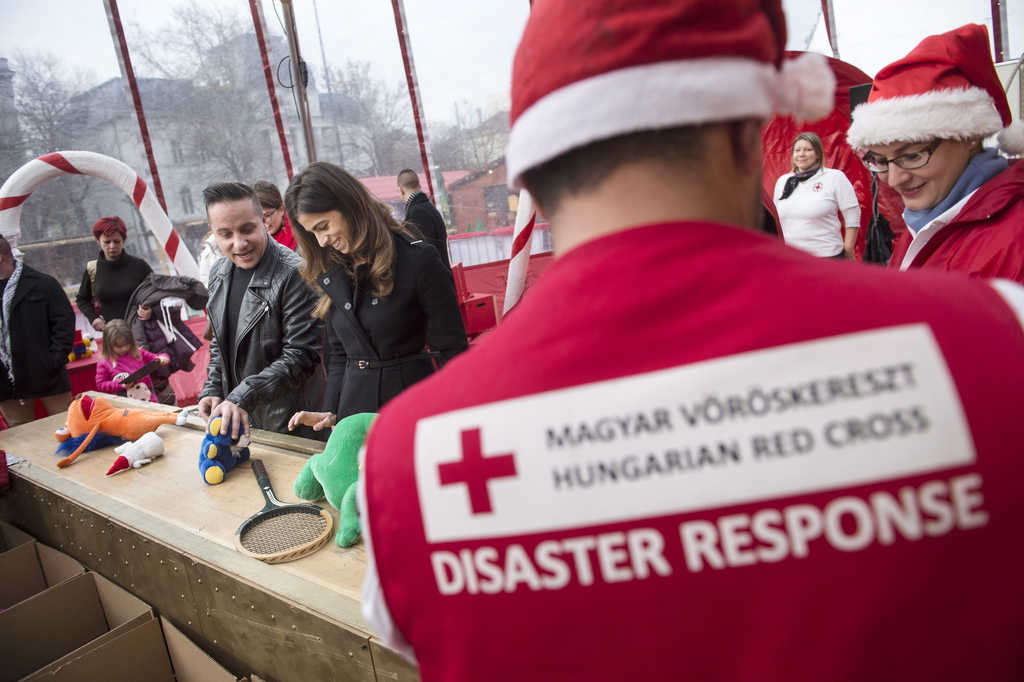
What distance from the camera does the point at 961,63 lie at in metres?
1.52

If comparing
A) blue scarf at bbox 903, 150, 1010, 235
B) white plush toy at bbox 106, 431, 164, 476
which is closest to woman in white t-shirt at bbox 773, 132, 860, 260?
blue scarf at bbox 903, 150, 1010, 235

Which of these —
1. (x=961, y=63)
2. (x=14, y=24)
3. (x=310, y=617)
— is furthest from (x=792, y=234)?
(x=14, y=24)

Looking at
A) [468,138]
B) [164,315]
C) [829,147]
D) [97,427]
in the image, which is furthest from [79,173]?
[829,147]

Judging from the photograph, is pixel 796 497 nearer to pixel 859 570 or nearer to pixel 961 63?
pixel 859 570

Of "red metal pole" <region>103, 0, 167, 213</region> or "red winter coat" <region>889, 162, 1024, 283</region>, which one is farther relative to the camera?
"red metal pole" <region>103, 0, 167, 213</region>

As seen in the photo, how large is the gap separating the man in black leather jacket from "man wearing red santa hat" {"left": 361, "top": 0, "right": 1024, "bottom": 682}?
1925 mm

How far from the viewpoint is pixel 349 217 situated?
2174 mm

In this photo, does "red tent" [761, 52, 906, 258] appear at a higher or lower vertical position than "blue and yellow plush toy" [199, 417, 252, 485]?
higher

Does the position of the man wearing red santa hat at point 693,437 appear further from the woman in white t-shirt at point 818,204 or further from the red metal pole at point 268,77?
the red metal pole at point 268,77

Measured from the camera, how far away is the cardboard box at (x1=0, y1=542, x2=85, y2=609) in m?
2.21

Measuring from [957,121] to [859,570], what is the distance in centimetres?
147

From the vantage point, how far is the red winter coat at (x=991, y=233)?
1.33 m

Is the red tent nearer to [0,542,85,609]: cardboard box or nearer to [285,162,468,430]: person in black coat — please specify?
[285,162,468,430]: person in black coat

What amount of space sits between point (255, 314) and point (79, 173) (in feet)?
8.66
